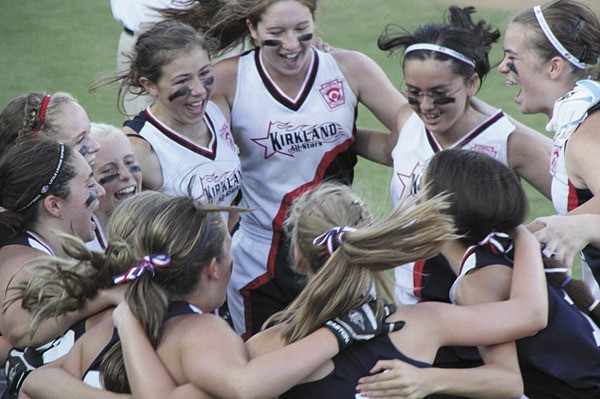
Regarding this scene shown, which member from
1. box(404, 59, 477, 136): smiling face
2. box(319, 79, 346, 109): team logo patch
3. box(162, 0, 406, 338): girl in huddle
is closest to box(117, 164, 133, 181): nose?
box(162, 0, 406, 338): girl in huddle

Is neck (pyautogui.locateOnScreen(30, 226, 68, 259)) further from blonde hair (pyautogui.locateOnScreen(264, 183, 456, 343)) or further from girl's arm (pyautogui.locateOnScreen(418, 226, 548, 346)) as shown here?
girl's arm (pyautogui.locateOnScreen(418, 226, 548, 346))

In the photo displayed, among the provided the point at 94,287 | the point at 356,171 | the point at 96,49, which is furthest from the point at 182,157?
the point at 96,49

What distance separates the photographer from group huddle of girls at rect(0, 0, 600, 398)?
2660 mm

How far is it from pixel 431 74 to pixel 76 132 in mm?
1392

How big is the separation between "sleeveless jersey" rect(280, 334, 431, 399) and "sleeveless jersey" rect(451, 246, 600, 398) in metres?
0.45

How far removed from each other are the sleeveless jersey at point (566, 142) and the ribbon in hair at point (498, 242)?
599mm

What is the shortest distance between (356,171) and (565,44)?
3.83 metres

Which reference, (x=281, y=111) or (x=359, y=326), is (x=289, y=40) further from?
(x=359, y=326)

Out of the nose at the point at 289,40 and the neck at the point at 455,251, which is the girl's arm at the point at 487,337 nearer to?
the neck at the point at 455,251

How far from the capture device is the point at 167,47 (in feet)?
13.2

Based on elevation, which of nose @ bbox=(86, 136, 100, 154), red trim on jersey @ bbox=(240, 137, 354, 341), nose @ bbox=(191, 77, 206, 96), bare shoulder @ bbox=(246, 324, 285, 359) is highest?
nose @ bbox=(191, 77, 206, 96)

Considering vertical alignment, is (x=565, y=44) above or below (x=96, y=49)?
above

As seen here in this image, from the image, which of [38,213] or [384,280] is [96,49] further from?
[384,280]

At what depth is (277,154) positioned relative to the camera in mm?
4344
